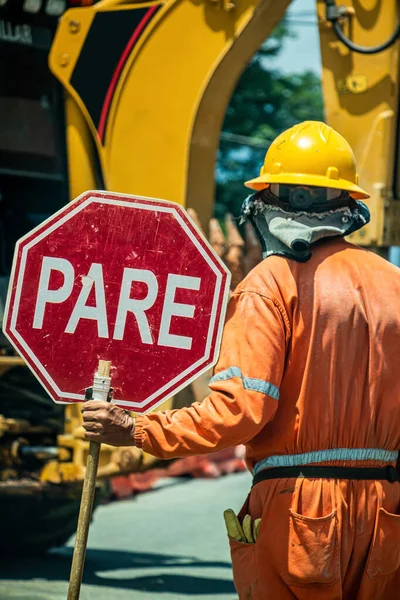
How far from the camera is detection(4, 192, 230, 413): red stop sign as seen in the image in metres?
4.16

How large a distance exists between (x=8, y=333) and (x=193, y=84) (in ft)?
12.3

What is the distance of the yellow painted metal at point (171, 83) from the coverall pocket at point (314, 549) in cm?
376

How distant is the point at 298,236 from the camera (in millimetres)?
4371

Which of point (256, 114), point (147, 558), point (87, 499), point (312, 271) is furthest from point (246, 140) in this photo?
point (87, 499)

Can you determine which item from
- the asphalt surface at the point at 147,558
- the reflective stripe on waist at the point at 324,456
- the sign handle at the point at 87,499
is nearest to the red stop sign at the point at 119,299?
the sign handle at the point at 87,499

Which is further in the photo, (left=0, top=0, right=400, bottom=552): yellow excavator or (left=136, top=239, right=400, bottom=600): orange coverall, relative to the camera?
(left=0, top=0, right=400, bottom=552): yellow excavator

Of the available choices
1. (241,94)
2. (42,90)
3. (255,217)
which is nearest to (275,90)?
(241,94)

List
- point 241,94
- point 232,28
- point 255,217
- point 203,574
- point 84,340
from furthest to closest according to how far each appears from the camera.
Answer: point 241,94
point 203,574
point 232,28
point 255,217
point 84,340

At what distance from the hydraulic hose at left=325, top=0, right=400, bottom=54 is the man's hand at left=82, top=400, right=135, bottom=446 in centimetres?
404

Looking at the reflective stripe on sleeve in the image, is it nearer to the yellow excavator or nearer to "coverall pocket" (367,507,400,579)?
"coverall pocket" (367,507,400,579)

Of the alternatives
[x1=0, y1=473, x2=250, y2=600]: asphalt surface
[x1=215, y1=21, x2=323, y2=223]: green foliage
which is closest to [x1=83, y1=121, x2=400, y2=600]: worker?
[x1=0, y1=473, x2=250, y2=600]: asphalt surface

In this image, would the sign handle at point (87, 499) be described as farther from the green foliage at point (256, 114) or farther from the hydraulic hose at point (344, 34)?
the green foliage at point (256, 114)

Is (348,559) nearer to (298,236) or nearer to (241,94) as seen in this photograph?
(298,236)

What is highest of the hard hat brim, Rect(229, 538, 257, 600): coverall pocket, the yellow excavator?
the yellow excavator
